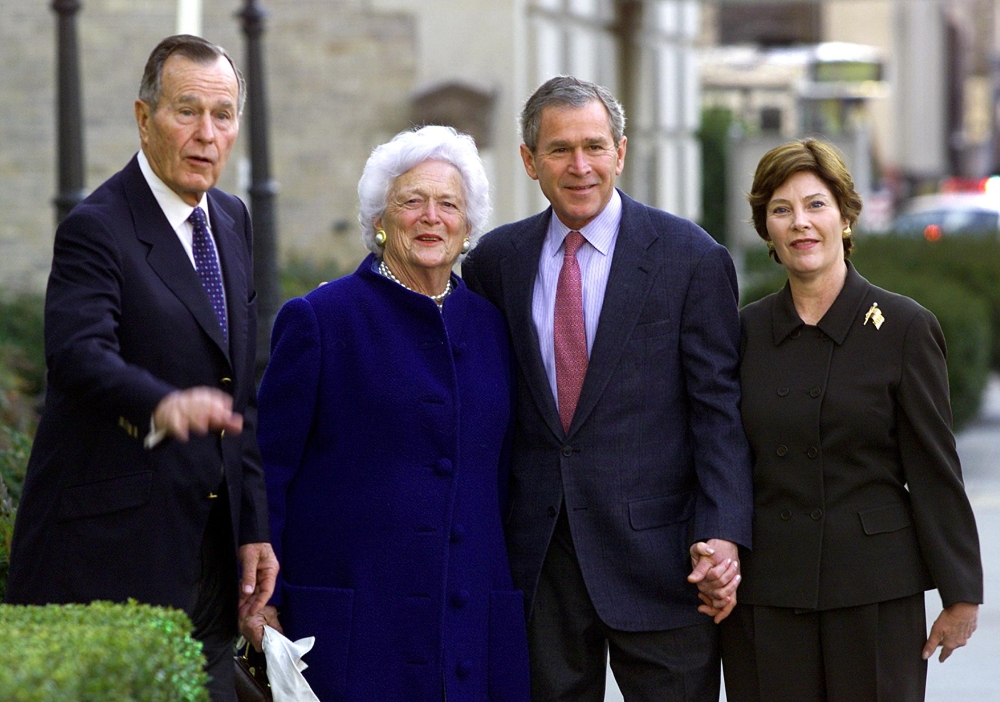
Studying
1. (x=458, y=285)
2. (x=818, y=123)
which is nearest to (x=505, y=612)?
(x=458, y=285)

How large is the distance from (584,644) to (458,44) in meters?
13.1

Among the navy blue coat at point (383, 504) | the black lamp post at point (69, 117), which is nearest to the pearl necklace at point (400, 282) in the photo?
the navy blue coat at point (383, 504)

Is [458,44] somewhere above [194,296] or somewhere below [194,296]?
above

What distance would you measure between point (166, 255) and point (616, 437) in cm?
125

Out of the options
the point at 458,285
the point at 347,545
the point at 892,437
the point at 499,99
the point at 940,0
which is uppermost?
the point at 940,0

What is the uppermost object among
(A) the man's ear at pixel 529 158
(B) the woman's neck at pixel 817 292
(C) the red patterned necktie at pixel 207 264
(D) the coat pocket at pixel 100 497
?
(A) the man's ear at pixel 529 158

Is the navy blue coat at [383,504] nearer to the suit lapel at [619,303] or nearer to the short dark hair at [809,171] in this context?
the suit lapel at [619,303]

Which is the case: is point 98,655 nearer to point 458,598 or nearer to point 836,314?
point 458,598

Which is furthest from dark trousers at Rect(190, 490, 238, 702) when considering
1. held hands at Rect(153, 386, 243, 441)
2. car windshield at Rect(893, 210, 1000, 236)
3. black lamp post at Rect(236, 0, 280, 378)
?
→ car windshield at Rect(893, 210, 1000, 236)

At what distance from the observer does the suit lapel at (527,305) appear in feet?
13.0

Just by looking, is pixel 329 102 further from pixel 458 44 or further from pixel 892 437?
pixel 892 437

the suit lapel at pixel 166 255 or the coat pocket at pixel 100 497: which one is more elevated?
the suit lapel at pixel 166 255

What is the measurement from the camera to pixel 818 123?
2958 centimetres

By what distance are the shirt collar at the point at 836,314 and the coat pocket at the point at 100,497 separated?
1663 mm
